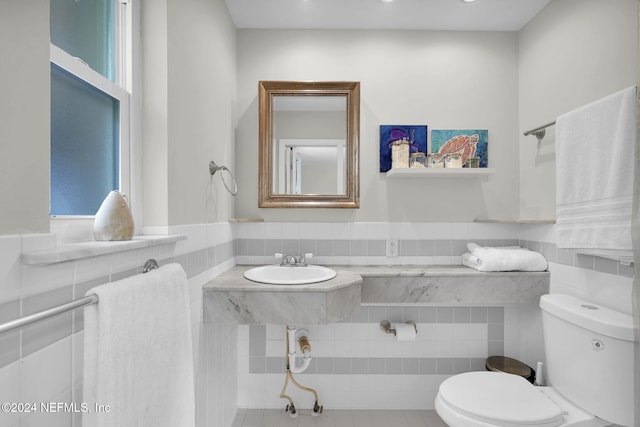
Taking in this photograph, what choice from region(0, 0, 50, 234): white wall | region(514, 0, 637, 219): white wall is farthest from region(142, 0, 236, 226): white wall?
region(514, 0, 637, 219): white wall

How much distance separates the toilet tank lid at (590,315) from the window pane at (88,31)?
199cm

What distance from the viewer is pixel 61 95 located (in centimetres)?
83

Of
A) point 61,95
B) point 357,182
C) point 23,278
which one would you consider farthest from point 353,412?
point 61,95

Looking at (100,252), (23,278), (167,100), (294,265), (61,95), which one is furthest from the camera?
(294,265)

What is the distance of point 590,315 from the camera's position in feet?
3.96

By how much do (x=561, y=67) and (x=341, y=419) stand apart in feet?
7.73

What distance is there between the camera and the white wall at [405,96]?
1.95 meters

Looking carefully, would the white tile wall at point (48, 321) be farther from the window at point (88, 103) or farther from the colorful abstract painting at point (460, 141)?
the colorful abstract painting at point (460, 141)

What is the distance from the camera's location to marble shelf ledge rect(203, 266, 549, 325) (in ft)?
4.43

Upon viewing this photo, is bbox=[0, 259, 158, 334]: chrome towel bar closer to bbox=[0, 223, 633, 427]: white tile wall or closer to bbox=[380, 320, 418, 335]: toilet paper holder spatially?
bbox=[0, 223, 633, 427]: white tile wall

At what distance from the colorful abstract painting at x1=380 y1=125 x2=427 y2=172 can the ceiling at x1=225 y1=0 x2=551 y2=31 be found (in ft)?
2.13

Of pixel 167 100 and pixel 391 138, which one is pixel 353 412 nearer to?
pixel 391 138

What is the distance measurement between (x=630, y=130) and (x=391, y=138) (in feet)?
3.55

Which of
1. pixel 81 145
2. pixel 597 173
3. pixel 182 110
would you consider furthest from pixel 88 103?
pixel 597 173
